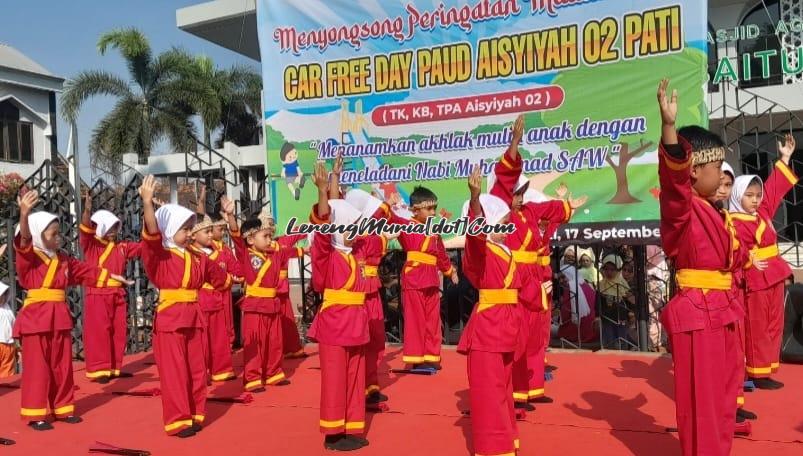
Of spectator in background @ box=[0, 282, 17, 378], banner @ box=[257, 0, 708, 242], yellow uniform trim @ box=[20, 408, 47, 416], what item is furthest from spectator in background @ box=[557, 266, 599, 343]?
spectator in background @ box=[0, 282, 17, 378]

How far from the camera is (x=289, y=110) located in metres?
8.36

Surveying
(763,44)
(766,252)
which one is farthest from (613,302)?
(763,44)

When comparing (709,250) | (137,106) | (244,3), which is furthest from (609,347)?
(137,106)

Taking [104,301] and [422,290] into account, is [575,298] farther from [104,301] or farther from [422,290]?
[104,301]

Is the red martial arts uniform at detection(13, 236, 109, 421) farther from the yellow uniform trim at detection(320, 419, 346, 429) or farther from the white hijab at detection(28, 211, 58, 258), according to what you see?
the yellow uniform trim at detection(320, 419, 346, 429)

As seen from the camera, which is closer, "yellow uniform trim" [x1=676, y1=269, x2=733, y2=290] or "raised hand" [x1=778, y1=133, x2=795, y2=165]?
"yellow uniform trim" [x1=676, y1=269, x2=733, y2=290]

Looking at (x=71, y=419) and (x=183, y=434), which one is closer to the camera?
(x=183, y=434)

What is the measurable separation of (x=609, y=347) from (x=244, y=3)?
30.5 ft

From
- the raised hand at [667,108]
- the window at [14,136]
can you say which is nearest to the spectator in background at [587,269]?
the raised hand at [667,108]

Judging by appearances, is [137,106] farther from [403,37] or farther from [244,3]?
[403,37]

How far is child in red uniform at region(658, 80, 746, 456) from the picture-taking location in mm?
3035

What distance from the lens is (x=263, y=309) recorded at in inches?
242

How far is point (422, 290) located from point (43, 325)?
3.16 metres

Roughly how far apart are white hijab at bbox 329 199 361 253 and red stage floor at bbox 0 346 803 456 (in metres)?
1.27
